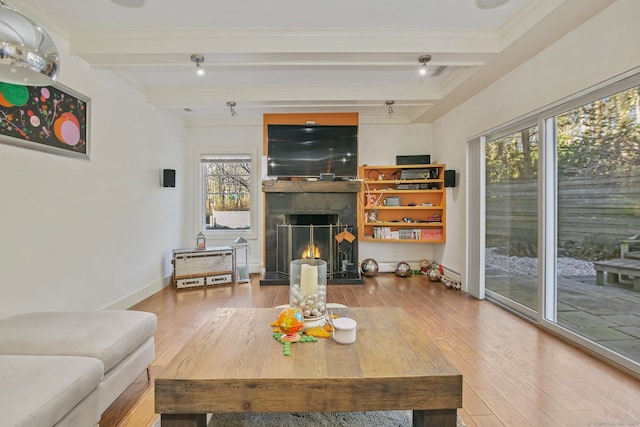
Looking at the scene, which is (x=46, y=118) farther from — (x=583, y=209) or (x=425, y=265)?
(x=425, y=265)

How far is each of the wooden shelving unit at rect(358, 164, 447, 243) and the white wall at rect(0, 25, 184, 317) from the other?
10.3 feet

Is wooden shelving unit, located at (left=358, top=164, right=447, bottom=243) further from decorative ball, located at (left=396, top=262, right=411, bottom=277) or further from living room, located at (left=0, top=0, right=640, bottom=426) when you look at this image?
decorative ball, located at (left=396, top=262, right=411, bottom=277)

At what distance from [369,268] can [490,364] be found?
275 cm

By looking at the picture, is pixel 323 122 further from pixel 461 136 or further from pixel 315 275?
pixel 315 275

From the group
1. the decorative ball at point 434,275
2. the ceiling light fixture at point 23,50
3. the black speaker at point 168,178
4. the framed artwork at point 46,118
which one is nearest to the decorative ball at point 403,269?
the decorative ball at point 434,275

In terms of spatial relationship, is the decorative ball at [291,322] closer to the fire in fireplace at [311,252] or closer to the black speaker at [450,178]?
the fire in fireplace at [311,252]

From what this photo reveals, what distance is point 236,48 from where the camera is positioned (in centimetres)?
267

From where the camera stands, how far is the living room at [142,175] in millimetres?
2170

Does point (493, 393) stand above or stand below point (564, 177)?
below

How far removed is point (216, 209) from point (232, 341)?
13.5 feet

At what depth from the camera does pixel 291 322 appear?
5.10ft

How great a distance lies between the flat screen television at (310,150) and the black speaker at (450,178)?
56.1 inches

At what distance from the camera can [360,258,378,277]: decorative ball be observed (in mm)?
4895

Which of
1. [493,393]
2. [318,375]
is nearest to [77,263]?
[318,375]
